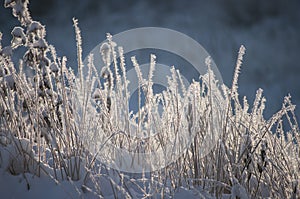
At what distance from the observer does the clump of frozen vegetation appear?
6.19 ft

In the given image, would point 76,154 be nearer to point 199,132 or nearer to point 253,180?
point 199,132

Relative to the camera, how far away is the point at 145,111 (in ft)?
8.74

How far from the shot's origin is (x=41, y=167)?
1.90 meters

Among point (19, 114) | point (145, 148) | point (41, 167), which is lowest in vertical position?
point (41, 167)

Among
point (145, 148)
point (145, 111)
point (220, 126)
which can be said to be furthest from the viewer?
point (145, 111)

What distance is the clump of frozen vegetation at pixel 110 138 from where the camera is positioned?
1886mm

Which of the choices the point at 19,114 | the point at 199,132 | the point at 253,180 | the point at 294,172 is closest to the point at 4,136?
the point at 19,114

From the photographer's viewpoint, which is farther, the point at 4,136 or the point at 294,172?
the point at 4,136

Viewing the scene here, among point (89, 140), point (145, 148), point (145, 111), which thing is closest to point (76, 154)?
point (89, 140)

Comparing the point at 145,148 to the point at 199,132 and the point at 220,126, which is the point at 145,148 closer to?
the point at 199,132

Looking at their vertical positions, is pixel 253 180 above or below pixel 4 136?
below

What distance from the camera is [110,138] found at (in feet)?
7.41

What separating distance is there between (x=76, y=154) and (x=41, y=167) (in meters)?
0.22

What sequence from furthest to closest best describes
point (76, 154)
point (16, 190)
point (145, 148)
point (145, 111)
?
point (145, 111) → point (145, 148) → point (76, 154) → point (16, 190)
